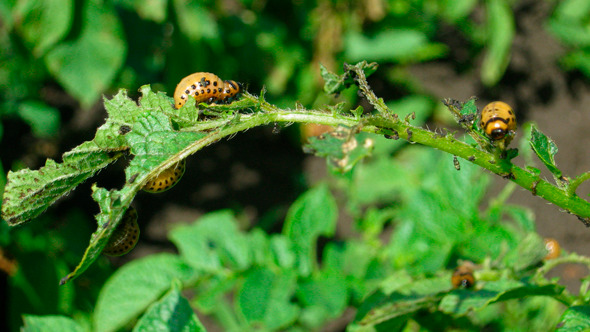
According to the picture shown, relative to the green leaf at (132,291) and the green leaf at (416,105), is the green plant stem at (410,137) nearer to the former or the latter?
the green leaf at (132,291)

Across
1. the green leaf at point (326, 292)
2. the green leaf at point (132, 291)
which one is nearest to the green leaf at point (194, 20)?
the green leaf at point (132, 291)

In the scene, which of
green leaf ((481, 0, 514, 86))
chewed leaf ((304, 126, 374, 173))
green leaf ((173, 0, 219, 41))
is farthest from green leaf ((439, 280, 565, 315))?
green leaf ((481, 0, 514, 86))

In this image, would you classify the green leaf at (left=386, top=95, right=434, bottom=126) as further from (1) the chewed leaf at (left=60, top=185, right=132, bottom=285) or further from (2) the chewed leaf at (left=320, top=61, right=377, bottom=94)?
(1) the chewed leaf at (left=60, top=185, right=132, bottom=285)

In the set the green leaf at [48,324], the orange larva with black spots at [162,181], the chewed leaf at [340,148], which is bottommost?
the green leaf at [48,324]

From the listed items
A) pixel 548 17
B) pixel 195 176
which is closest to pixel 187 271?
pixel 195 176

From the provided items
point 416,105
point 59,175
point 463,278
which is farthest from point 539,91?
point 59,175

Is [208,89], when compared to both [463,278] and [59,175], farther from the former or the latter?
[463,278]
